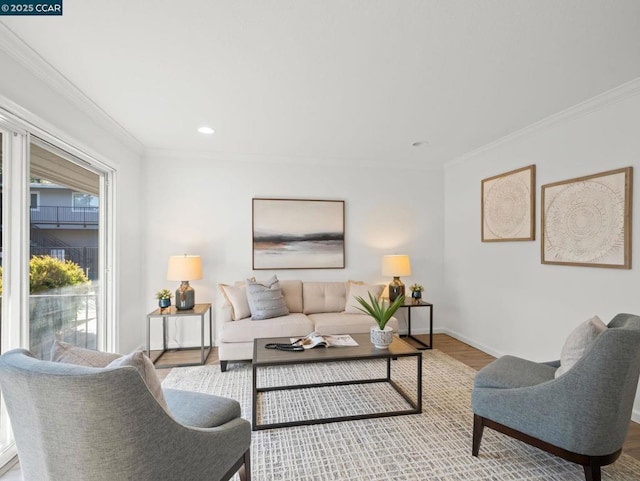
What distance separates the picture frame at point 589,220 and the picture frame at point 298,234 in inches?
93.8

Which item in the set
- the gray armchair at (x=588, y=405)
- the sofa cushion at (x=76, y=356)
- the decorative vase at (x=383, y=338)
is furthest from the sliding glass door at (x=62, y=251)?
the gray armchair at (x=588, y=405)

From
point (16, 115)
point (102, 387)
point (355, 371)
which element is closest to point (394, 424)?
point (355, 371)

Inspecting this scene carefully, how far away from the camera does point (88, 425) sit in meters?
1.05

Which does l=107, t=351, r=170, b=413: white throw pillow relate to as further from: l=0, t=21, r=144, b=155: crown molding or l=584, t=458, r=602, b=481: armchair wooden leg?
l=584, t=458, r=602, b=481: armchair wooden leg

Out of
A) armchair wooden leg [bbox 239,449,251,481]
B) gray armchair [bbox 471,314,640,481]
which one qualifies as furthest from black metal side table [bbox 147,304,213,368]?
gray armchair [bbox 471,314,640,481]

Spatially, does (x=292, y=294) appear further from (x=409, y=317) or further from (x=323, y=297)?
(x=409, y=317)

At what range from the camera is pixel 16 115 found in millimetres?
1943

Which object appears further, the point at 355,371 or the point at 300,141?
the point at 300,141

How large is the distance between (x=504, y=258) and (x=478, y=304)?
751mm

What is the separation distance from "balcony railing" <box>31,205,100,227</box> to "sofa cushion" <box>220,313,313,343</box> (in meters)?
1.68

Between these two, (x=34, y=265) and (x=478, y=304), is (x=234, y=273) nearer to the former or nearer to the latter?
(x=34, y=265)

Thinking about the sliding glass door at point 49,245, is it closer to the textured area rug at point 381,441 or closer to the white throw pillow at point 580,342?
the textured area rug at point 381,441

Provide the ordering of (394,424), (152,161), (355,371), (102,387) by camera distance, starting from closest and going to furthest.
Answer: (102,387), (394,424), (355,371), (152,161)

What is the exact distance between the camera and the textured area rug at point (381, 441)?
1.86 m
